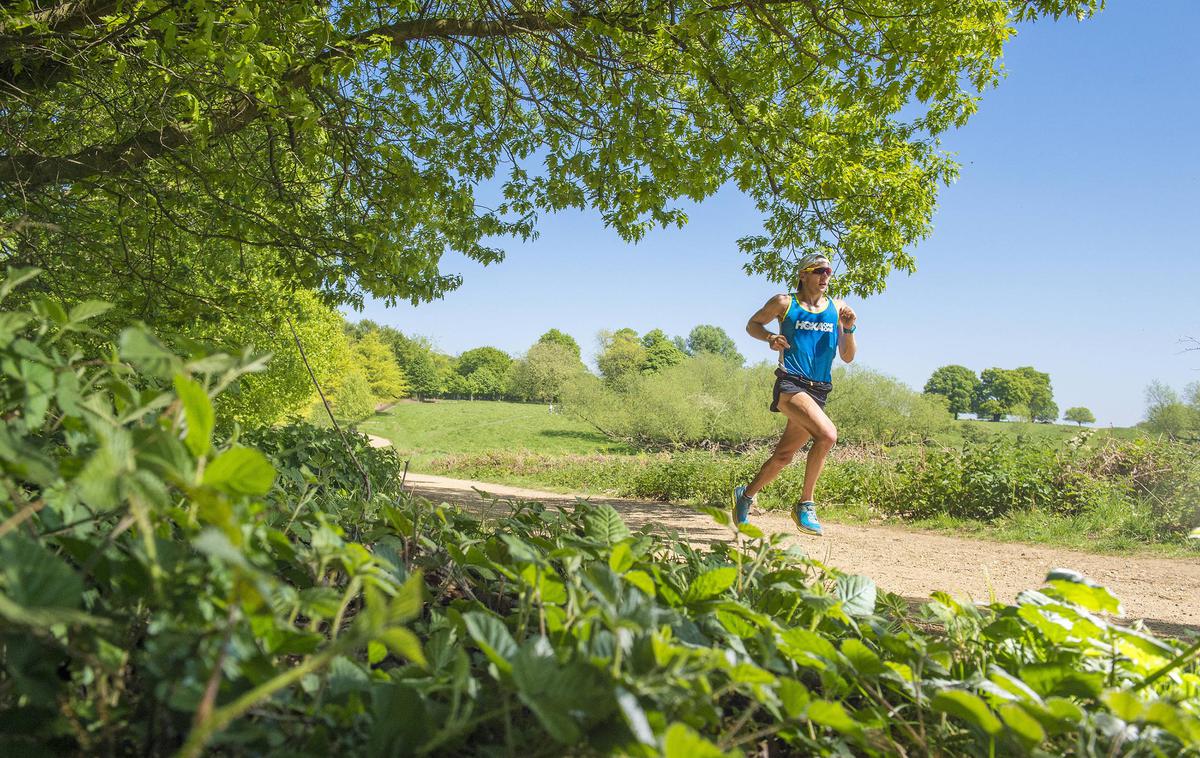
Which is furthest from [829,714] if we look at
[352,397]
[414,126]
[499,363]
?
[499,363]

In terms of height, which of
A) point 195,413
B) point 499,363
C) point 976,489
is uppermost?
point 499,363

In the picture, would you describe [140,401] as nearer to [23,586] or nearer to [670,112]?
[23,586]

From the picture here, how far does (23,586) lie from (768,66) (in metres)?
5.69

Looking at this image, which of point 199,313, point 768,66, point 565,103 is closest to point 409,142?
point 565,103

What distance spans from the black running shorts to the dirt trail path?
1266mm

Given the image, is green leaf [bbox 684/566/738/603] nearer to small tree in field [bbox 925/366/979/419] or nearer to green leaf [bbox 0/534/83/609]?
green leaf [bbox 0/534/83/609]

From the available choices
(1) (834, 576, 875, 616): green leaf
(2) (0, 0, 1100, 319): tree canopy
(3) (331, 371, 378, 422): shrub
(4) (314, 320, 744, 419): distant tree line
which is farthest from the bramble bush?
(4) (314, 320, 744, 419): distant tree line

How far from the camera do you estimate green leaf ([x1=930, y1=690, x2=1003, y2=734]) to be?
606 mm

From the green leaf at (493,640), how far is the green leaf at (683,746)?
0.53ft

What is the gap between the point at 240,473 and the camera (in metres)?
0.54

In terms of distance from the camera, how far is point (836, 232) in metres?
7.22

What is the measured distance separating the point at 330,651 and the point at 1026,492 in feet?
36.5

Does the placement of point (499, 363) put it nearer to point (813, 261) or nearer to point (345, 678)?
point (813, 261)

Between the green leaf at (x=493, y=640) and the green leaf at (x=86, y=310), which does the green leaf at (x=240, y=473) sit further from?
the green leaf at (x=86, y=310)
